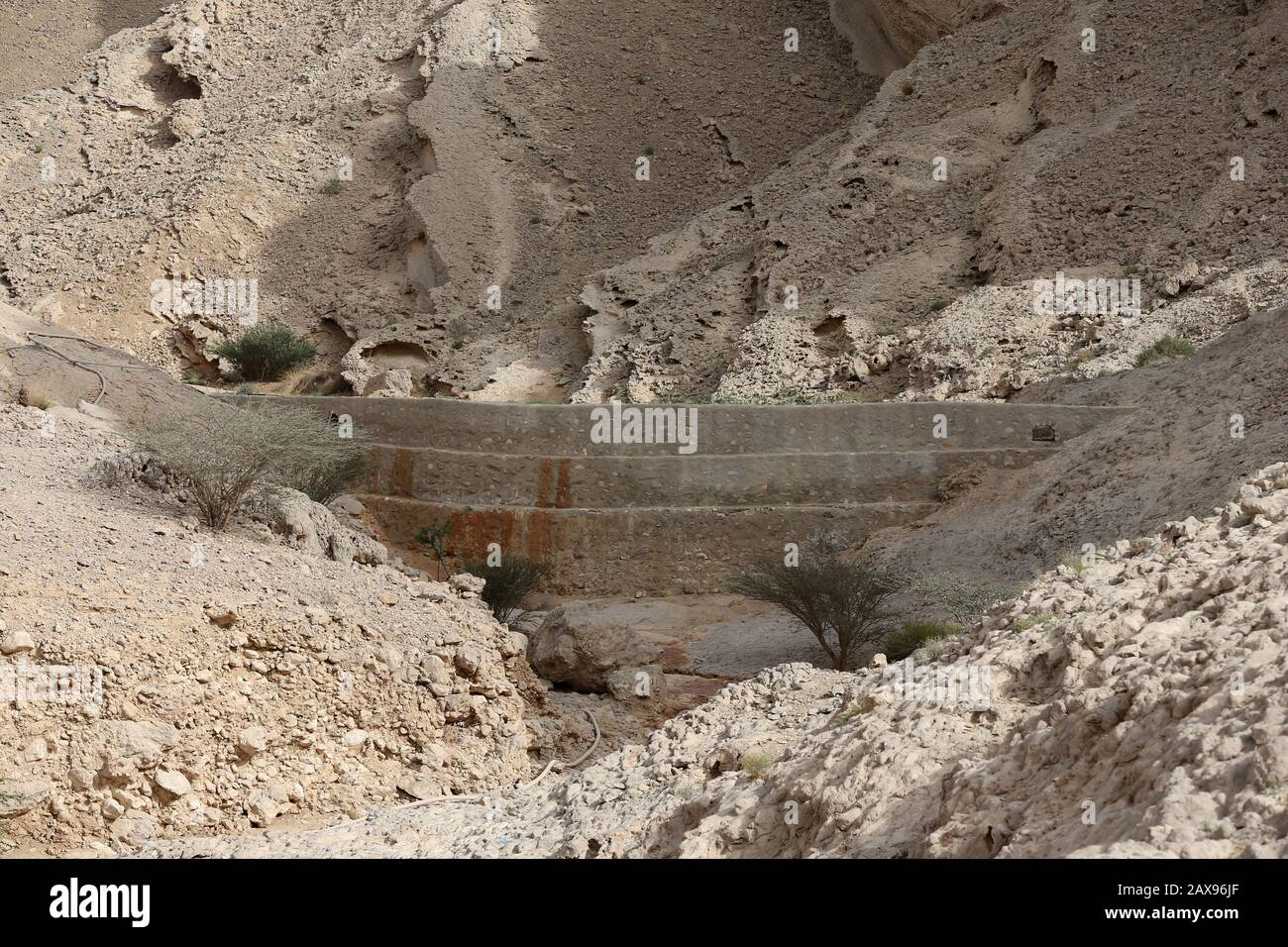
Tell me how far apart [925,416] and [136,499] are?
28.6ft

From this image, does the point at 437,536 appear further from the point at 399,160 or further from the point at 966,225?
the point at 399,160

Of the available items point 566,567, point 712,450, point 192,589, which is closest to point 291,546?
point 192,589

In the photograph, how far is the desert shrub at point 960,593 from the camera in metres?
11.6

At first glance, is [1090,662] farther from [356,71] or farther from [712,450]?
[356,71]

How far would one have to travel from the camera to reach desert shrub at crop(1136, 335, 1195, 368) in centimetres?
1642

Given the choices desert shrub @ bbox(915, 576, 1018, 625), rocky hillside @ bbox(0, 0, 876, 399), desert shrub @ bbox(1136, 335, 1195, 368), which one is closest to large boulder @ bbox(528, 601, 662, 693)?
desert shrub @ bbox(915, 576, 1018, 625)

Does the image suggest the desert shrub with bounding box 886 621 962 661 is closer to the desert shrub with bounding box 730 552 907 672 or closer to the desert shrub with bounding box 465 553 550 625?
the desert shrub with bounding box 730 552 907 672

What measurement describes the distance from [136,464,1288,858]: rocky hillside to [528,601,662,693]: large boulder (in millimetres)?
3004

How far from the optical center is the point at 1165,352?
54.3 feet

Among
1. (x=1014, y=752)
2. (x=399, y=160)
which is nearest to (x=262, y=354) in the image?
(x=399, y=160)

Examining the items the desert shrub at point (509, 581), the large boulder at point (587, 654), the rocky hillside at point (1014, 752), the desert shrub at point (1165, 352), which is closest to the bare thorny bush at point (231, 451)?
the desert shrub at point (509, 581)

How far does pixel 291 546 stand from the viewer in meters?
10.1

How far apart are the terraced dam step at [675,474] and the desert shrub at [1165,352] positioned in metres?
1.47

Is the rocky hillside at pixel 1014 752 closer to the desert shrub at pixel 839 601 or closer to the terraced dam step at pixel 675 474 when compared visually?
the desert shrub at pixel 839 601
